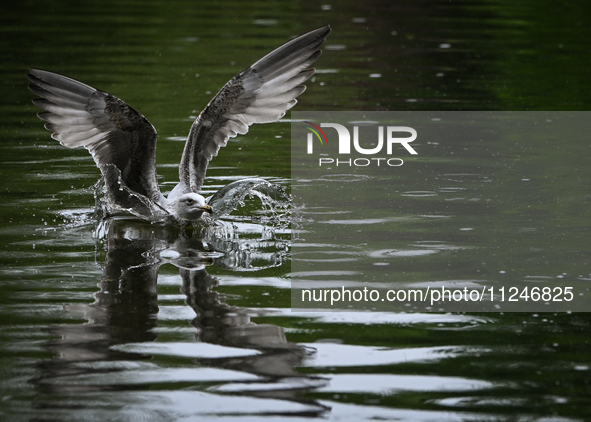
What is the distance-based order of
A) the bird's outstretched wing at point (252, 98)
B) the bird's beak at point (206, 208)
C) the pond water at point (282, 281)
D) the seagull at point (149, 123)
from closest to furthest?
the pond water at point (282, 281) → the bird's beak at point (206, 208) → the seagull at point (149, 123) → the bird's outstretched wing at point (252, 98)

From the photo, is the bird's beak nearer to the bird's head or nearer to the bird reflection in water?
the bird's head

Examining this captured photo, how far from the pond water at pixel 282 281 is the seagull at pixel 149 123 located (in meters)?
0.28

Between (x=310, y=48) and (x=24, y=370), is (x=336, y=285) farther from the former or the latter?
(x=310, y=48)

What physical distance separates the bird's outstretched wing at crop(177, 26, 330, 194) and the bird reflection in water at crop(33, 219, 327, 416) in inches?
50.1

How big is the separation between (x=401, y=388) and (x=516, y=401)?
579 millimetres

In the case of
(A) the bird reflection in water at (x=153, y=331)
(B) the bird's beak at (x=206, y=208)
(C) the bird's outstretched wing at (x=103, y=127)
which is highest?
(C) the bird's outstretched wing at (x=103, y=127)

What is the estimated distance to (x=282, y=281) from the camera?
611 cm

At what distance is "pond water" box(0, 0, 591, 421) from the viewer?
454cm

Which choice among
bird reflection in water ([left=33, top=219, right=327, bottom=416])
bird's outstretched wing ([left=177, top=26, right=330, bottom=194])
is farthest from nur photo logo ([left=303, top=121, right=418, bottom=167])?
bird reflection in water ([left=33, top=219, right=327, bottom=416])

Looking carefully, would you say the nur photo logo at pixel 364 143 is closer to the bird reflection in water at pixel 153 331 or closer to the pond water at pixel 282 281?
the pond water at pixel 282 281

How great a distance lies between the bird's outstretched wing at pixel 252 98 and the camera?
7844 millimetres

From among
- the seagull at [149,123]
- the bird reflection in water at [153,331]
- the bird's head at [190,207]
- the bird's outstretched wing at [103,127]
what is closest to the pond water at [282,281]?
the bird reflection in water at [153,331]

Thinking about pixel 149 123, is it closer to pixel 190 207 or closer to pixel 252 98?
pixel 190 207

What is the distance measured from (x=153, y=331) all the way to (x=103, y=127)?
2.73 metres
